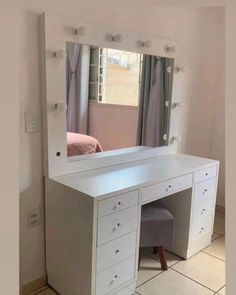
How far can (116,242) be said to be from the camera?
5.64 ft

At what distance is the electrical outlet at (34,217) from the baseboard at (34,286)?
40 cm

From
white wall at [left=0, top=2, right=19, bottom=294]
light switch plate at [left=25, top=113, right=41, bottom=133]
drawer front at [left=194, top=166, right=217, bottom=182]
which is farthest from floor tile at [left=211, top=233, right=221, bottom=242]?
white wall at [left=0, top=2, right=19, bottom=294]

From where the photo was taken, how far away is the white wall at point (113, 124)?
208 centimetres

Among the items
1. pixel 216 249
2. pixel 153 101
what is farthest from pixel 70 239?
pixel 216 249

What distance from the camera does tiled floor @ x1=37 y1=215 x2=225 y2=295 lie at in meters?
1.99

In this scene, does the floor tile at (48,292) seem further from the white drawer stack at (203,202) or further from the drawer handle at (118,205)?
the white drawer stack at (203,202)

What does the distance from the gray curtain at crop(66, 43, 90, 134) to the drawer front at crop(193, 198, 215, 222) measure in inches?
43.1

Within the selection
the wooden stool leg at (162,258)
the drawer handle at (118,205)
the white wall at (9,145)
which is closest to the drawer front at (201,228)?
the wooden stool leg at (162,258)

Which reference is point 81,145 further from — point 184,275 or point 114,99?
point 184,275

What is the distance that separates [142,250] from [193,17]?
2.11 m

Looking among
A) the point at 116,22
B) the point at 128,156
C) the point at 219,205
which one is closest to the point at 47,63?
the point at 116,22

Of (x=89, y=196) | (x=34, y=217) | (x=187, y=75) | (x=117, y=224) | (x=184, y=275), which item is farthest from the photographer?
(x=187, y=75)

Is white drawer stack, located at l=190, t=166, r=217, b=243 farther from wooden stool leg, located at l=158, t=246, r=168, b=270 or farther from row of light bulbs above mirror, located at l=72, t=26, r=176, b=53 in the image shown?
row of light bulbs above mirror, located at l=72, t=26, r=176, b=53

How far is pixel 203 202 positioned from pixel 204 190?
104mm
